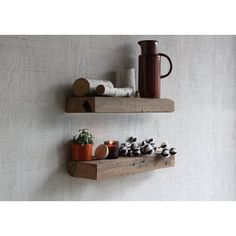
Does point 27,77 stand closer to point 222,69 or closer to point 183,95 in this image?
point 183,95

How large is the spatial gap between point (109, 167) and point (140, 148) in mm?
210

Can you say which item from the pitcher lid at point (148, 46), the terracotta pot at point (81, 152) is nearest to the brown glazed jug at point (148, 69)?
the pitcher lid at point (148, 46)

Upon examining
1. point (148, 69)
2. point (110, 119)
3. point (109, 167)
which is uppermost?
point (148, 69)

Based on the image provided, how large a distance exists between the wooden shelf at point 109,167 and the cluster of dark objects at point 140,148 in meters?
0.03

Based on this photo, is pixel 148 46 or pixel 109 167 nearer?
pixel 109 167

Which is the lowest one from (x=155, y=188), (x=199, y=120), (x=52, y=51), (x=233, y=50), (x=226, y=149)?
(x=155, y=188)

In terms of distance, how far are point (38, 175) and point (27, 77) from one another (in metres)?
0.28

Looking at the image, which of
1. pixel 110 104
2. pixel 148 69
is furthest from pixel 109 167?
pixel 148 69

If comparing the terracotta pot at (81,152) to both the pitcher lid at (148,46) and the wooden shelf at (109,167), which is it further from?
the pitcher lid at (148,46)

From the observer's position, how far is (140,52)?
4.81 ft

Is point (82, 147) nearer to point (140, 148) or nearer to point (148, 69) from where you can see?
point (140, 148)

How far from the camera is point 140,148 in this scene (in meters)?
1.39

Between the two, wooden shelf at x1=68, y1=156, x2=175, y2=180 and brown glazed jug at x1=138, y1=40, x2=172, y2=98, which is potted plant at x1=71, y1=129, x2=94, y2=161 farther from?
brown glazed jug at x1=138, y1=40, x2=172, y2=98

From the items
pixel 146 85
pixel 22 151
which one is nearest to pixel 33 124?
pixel 22 151
